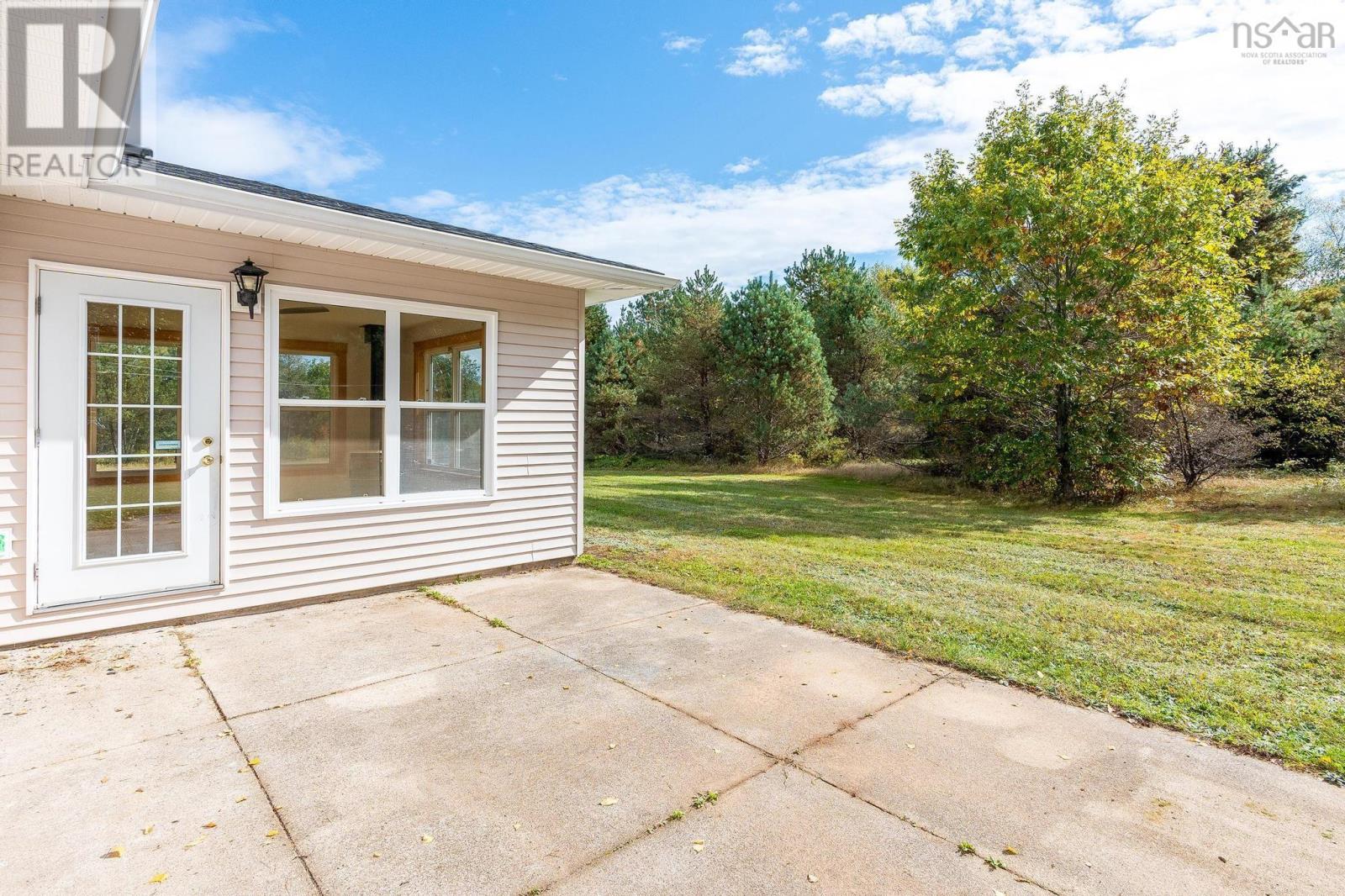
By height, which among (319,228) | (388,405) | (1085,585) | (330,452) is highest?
(319,228)

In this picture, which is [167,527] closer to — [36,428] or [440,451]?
[36,428]

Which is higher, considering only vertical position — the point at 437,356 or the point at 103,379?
the point at 437,356

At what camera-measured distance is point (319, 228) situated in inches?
149

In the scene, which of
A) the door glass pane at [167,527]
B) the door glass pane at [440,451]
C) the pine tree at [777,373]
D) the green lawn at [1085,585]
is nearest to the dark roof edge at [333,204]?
the door glass pane at [440,451]

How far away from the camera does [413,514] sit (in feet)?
15.4

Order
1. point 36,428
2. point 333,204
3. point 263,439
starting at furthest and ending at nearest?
point 333,204, point 263,439, point 36,428

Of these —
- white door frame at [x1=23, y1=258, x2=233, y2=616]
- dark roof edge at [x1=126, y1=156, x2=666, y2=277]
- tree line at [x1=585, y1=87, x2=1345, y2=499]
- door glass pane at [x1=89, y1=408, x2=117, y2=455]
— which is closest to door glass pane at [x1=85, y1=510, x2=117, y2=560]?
white door frame at [x1=23, y1=258, x2=233, y2=616]

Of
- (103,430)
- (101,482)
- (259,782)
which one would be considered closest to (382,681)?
(259,782)

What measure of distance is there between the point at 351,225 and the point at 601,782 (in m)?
3.38

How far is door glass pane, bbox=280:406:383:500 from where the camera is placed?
13.7ft

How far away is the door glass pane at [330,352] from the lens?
4.16 meters

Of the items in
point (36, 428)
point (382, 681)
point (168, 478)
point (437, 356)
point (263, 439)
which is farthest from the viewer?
point (437, 356)

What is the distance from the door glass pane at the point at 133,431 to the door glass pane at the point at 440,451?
1315 mm

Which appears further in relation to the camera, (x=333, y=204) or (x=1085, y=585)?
(x=1085, y=585)
